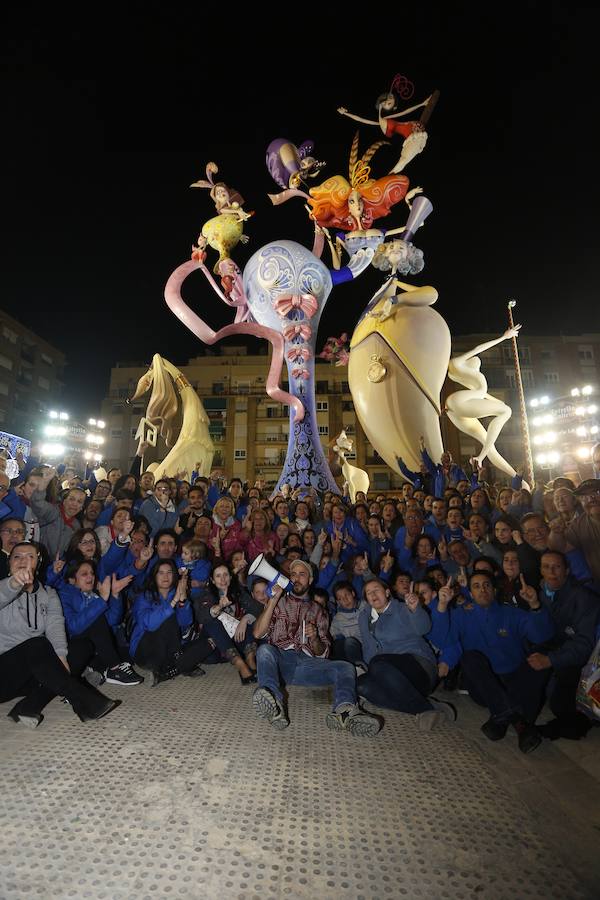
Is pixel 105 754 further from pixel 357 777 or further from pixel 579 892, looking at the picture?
Answer: pixel 579 892

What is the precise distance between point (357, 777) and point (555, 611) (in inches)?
79.7

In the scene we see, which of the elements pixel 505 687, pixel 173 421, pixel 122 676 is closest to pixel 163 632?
pixel 122 676

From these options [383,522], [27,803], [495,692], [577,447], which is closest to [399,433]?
[383,522]

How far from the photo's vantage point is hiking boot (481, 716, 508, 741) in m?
2.94

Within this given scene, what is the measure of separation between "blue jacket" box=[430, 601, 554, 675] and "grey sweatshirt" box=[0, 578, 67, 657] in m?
2.96

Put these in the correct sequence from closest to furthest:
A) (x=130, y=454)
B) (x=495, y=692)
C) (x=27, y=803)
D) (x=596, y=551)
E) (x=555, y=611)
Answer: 1. (x=27, y=803)
2. (x=495, y=692)
3. (x=555, y=611)
4. (x=596, y=551)
5. (x=130, y=454)

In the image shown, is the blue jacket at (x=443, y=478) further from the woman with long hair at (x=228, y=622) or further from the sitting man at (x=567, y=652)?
the woman with long hair at (x=228, y=622)

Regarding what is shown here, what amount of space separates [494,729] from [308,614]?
5.32 feet

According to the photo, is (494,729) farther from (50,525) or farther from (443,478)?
(443,478)

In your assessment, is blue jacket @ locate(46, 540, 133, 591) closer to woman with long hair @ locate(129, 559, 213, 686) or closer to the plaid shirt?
woman with long hair @ locate(129, 559, 213, 686)

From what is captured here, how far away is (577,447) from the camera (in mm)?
24781

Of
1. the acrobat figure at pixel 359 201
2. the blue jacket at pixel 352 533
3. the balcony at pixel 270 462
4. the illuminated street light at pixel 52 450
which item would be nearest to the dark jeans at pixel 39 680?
the blue jacket at pixel 352 533

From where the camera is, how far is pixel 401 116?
1140cm

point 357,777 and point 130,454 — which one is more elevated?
point 130,454
